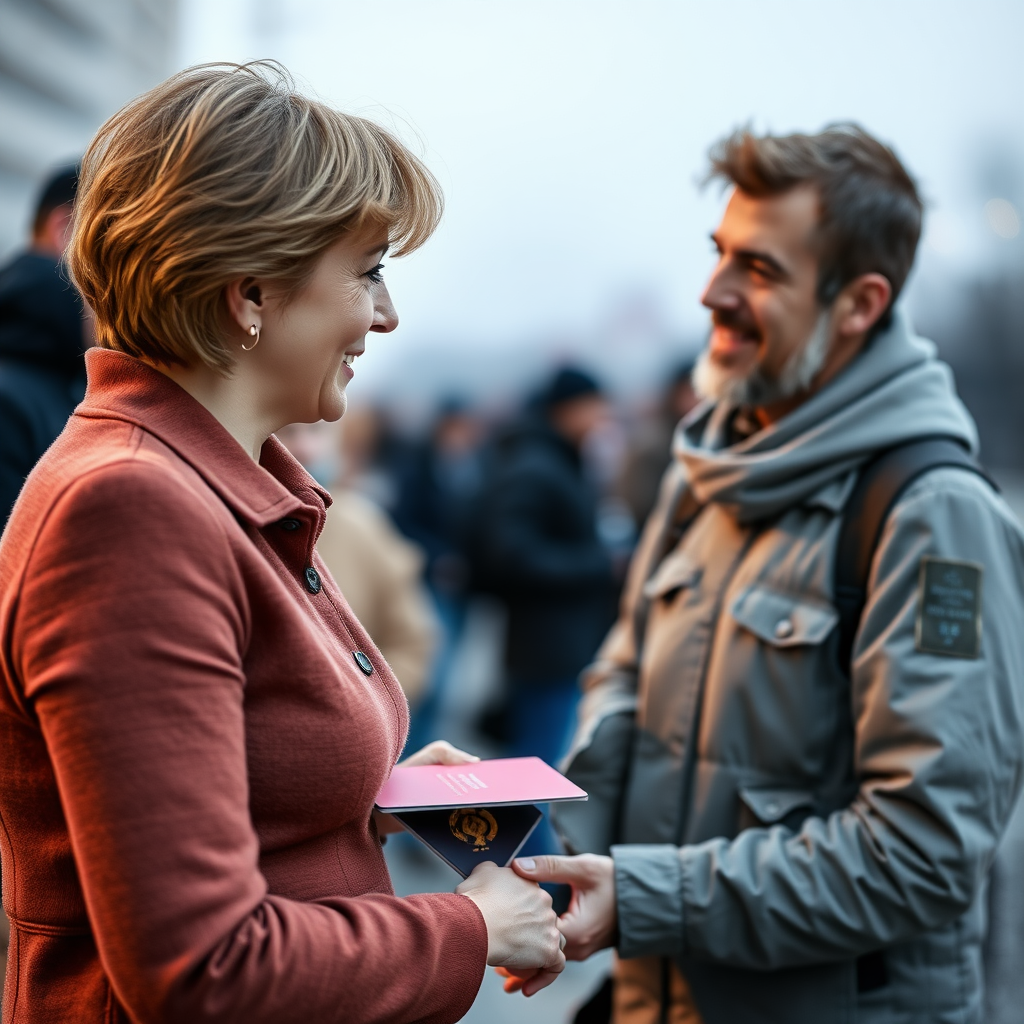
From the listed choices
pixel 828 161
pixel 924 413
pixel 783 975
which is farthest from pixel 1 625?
pixel 828 161

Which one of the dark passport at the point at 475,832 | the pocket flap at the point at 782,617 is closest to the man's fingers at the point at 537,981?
the dark passport at the point at 475,832

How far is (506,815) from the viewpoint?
1441 millimetres

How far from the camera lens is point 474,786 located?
143 centimetres

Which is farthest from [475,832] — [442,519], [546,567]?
[442,519]

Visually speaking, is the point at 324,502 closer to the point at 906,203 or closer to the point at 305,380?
the point at 305,380

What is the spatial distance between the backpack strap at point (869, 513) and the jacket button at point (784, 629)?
9 cm

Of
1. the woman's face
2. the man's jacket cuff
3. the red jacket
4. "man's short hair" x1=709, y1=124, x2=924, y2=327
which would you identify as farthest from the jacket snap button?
"man's short hair" x1=709, y1=124, x2=924, y2=327

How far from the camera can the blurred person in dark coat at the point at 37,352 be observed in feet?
7.57

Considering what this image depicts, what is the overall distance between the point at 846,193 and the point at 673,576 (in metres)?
0.88

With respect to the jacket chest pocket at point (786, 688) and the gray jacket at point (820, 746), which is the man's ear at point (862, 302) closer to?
the gray jacket at point (820, 746)

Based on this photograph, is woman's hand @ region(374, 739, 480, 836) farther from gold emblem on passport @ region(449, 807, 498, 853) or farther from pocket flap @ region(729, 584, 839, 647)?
pocket flap @ region(729, 584, 839, 647)

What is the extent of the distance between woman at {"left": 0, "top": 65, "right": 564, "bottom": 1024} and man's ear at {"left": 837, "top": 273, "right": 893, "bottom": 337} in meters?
1.09

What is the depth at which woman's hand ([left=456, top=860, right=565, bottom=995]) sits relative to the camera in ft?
4.30

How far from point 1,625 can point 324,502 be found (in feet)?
1.71
